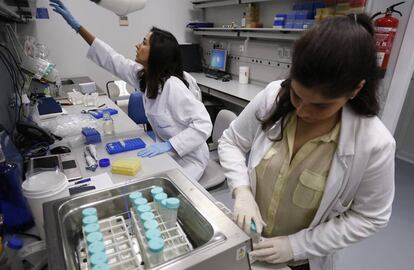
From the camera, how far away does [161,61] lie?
1.57 meters

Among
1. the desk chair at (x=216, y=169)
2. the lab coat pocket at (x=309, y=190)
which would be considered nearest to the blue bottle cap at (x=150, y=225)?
the lab coat pocket at (x=309, y=190)

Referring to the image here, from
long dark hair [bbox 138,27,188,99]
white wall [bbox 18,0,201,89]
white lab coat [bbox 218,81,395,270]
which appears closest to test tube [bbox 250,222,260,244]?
white lab coat [bbox 218,81,395,270]

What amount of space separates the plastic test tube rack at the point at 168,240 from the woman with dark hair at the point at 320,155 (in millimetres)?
194

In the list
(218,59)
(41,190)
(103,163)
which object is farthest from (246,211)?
(218,59)

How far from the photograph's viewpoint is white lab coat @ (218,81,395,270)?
2.25 feet

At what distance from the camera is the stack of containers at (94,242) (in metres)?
0.48

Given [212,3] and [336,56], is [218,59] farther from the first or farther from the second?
[336,56]

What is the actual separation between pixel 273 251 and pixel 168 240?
306 mm

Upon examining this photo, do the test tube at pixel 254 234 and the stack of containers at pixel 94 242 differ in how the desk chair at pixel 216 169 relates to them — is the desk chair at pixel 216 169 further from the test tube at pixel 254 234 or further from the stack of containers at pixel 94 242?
the stack of containers at pixel 94 242

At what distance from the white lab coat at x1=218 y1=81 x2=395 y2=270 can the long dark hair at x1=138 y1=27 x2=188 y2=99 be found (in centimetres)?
89

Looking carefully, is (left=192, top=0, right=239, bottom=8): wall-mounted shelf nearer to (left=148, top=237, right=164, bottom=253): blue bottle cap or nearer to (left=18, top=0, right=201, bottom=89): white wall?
(left=18, top=0, right=201, bottom=89): white wall

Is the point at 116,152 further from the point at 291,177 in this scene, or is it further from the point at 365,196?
the point at 365,196

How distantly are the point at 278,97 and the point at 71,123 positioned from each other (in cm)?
141

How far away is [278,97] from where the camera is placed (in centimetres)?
83
